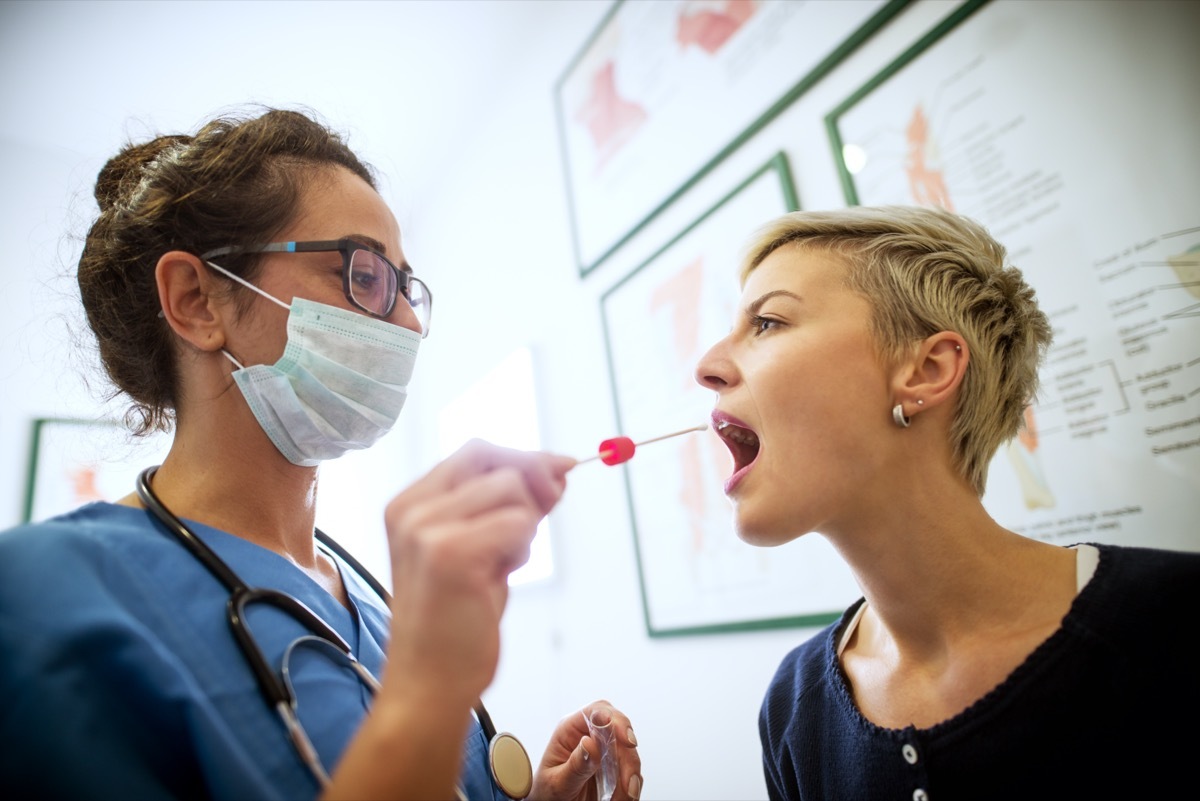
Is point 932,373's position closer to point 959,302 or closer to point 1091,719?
point 959,302

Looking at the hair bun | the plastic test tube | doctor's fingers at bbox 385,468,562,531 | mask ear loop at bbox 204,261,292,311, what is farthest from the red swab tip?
the hair bun

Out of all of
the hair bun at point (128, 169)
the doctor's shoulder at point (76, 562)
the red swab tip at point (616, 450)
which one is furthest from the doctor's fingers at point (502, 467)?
the hair bun at point (128, 169)

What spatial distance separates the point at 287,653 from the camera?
0.69m

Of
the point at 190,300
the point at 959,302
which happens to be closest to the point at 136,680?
the point at 190,300

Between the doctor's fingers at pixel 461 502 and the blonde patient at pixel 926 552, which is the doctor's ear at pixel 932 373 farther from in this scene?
the doctor's fingers at pixel 461 502

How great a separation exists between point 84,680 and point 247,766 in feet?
0.52

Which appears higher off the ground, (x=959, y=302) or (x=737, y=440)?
(x=959, y=302)

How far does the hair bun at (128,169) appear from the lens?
38.3 inches

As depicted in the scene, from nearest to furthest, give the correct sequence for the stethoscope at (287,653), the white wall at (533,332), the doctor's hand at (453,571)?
the doctor's hand at (453,571) → the stethoscope at (287,653) → the white wall at (533,332)

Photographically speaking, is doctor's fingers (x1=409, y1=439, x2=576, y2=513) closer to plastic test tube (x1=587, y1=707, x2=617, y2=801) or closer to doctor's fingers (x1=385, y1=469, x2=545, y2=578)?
doctor's fingers (x1=385, y1=469, x2=545, y2=578)

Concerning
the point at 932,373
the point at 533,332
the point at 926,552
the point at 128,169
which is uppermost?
the point at 533,332

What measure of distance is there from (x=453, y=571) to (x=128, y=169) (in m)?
0.90

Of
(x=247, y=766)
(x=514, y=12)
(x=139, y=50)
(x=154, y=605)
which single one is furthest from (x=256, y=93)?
(x=247, y=766)

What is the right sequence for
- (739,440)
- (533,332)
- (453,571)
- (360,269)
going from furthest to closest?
(533,332), (739,440), (360,269), (453,571)
